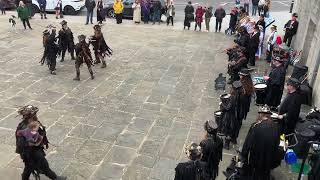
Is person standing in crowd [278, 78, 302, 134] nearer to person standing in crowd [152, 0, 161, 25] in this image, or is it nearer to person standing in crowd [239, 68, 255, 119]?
person standing in crowd [239, 68, 255, 119]

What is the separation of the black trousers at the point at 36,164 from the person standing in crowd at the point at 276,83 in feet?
18.1

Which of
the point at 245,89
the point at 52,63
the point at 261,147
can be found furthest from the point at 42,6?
the point at 261,147

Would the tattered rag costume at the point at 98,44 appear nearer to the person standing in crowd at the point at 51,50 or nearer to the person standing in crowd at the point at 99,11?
the person standing in crowd at the point at 51,50

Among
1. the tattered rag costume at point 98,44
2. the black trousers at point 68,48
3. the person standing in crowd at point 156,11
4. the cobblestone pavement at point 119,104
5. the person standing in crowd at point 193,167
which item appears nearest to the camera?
the person standing in crowd at point 193,167

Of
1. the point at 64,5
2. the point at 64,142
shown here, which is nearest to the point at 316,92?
the point at 64,142

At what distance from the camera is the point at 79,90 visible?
11438 millimetres

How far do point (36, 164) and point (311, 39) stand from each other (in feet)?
34.1

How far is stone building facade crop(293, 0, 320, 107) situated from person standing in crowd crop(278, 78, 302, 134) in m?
2.11

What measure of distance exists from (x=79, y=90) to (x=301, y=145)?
6.62 metres

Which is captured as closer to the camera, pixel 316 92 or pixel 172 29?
pixel 316 92

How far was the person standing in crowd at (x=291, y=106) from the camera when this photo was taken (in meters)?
7.68

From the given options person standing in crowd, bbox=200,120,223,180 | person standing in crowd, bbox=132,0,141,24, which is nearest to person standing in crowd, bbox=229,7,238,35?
person standing in crowd, bbox=132,0,141,24

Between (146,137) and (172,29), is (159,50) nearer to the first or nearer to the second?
(172,29)

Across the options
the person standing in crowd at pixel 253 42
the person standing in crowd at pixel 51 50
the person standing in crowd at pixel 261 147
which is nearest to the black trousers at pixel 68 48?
the person standing in crowd at pixel 51 50
